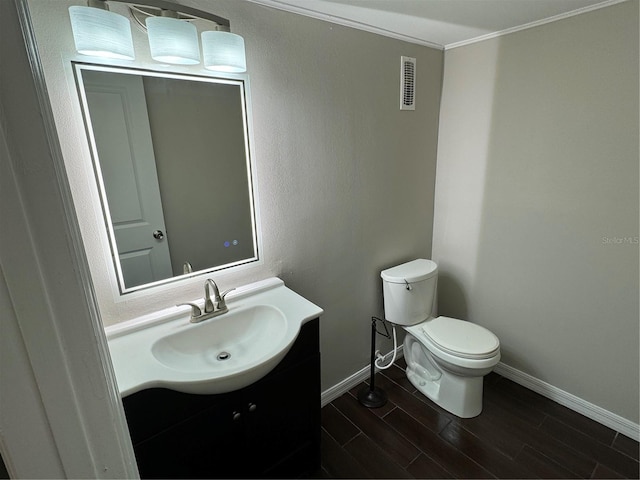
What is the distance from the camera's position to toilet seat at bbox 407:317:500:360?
5.82 ft

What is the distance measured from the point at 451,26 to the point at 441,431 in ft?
7.01

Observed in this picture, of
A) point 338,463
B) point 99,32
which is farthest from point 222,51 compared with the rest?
point 338,463

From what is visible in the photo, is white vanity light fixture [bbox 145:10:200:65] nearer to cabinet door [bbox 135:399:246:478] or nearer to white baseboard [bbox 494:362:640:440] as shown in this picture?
cabinet door [bbox 135:399:246:478]

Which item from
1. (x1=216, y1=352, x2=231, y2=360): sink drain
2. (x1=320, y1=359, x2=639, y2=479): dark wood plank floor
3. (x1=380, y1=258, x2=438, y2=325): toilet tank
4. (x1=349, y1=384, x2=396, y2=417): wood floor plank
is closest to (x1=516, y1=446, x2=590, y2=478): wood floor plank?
(x1=320, y1=359, x2=639, y2=479): dark wood plank floor

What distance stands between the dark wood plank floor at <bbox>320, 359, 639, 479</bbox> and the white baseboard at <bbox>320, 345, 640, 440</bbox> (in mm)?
31

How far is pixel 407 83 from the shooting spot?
192 centimetres

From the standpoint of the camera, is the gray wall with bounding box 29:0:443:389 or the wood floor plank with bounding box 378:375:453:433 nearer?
the gray wall with bounding box 29:0:443:389

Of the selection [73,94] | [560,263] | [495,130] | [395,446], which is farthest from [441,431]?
[73,94]

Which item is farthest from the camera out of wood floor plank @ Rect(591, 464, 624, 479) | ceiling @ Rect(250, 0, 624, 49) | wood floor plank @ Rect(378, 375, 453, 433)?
wood floor plank @ Rect(378, 375, 453, 433)

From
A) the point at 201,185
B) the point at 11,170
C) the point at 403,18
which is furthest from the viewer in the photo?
the point at 403,18

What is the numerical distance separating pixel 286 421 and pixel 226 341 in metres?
0.41

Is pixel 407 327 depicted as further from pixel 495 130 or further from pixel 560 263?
pixel 495 130

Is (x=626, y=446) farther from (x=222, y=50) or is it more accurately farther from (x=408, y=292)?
(x=222, y=50)

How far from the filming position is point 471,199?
214 cm
